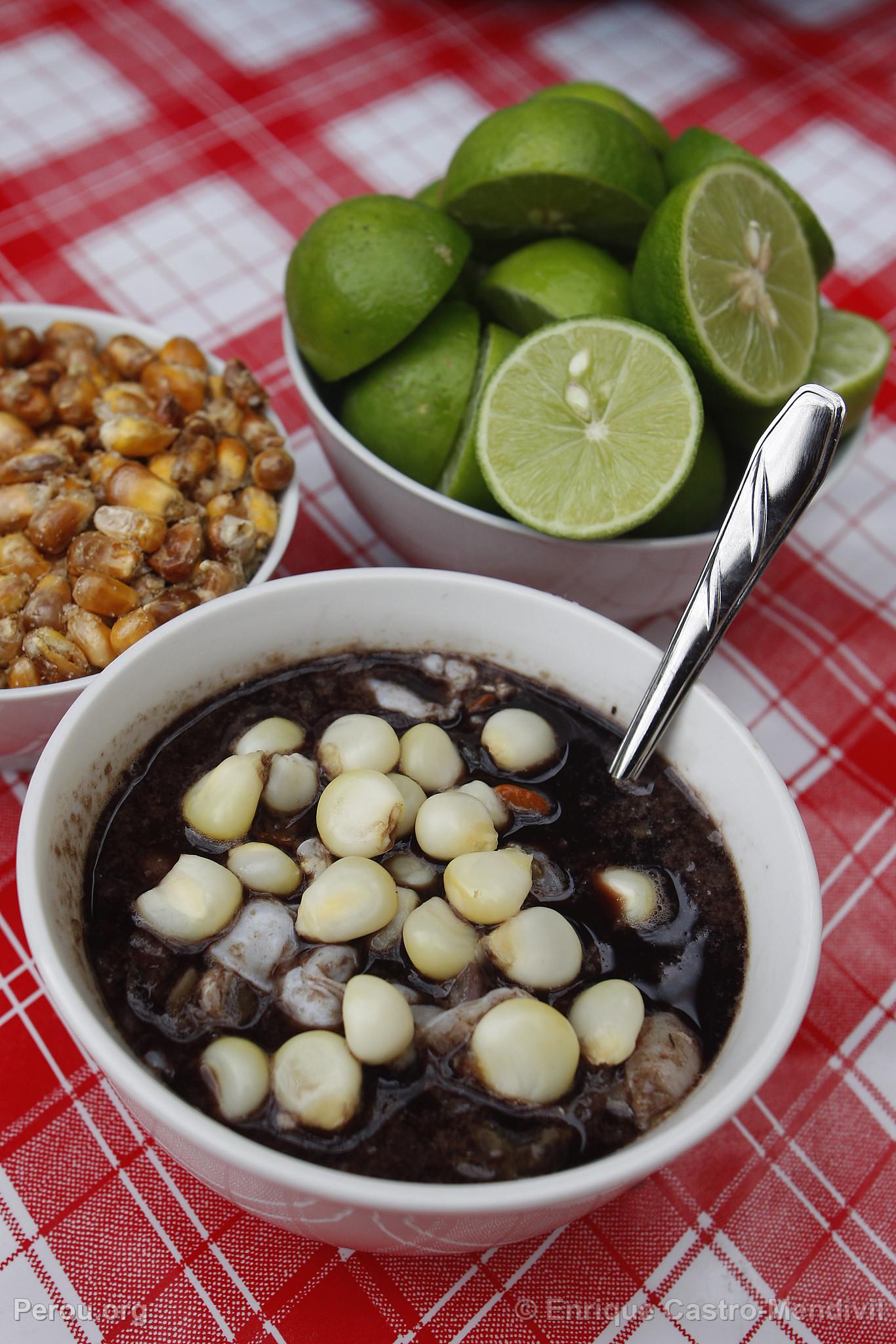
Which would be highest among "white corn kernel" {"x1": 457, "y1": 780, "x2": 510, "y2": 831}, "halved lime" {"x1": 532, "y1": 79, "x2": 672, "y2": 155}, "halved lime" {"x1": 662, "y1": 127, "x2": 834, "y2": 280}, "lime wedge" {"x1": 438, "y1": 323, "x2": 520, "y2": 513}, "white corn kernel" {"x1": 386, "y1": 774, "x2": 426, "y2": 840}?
"halved lime" {"x1": 662, "y1": 127, "x2": 834, "y2": 280}

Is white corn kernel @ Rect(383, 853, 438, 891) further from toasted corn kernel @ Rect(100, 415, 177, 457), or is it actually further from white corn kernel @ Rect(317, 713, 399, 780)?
Answer: toasted corn kernel @ Rect(100, 415, 177, 457)

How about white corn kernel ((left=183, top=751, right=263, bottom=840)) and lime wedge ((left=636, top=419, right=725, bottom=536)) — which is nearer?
white corn kernel ((left=183, top=751, right=263, bottom=840))

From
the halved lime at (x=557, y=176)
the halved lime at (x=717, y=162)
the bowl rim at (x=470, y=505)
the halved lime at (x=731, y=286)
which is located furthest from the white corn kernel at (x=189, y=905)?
the halved lime at (x=717, y=162)

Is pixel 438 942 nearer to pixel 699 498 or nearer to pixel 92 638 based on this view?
pixel 92 638

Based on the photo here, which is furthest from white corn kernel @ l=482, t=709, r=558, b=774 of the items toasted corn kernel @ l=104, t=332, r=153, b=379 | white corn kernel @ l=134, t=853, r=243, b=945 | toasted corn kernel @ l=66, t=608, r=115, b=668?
toasted corn kernel @ l=104, t=332, r=153, b=379

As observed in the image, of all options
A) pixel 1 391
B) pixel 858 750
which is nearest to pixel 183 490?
pixel 1 391

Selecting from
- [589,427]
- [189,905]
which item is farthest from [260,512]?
[189,905]
